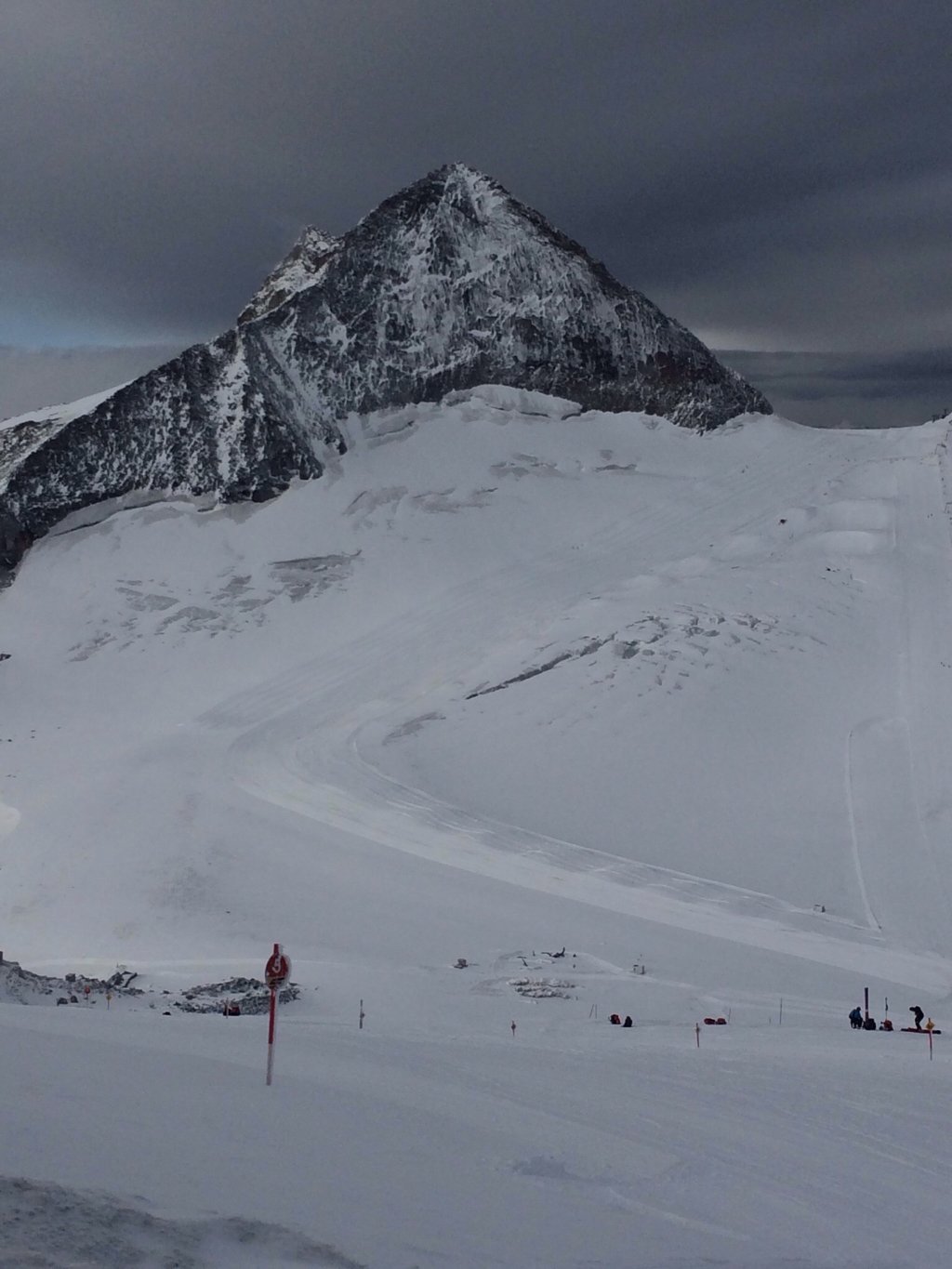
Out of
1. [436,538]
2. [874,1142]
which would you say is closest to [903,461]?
[436,538]

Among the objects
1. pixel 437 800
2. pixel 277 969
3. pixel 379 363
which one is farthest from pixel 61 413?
pixel 277 969

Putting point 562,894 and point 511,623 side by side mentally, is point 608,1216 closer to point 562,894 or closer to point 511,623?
point 562,894

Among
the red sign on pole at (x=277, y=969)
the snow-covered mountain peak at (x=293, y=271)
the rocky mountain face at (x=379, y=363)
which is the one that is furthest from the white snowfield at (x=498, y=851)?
the snow-covered mountain peak at (x=293, y=271)

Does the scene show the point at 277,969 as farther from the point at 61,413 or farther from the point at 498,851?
the point at 61,413

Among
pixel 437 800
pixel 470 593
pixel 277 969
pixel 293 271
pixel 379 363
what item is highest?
pixel 293 271

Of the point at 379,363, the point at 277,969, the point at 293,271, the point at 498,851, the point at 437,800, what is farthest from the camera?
the point at 293,271
